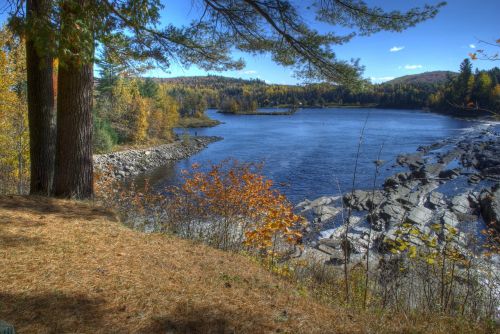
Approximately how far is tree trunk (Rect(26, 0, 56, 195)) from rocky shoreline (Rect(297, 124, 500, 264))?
18.0 ft

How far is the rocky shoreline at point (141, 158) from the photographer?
26859 millimetres

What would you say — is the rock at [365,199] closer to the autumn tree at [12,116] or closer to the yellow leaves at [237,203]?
the yellow leaves at [237,203]

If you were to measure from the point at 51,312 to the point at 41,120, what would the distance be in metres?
4.37

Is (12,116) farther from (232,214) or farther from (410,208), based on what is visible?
(410,208)

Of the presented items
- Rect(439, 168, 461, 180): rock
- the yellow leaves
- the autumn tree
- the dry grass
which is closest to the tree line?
the yellow leaves

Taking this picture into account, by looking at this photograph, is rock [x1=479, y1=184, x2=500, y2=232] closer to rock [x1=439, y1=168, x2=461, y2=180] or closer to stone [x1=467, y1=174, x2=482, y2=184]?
stone [x1=467, y1=174, x2=482, y2=184]

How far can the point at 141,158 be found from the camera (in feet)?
102

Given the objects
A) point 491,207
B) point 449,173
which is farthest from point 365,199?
point 449,173

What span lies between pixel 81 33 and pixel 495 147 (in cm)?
3421

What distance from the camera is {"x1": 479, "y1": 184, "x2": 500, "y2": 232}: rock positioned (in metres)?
13.5

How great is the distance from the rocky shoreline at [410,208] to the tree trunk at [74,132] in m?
4.89

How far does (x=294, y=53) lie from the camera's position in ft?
24.2

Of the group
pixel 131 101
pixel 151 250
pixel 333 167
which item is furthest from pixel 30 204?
pixel 131 101

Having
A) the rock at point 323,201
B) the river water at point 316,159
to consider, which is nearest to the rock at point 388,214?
the river water at point 316,159
